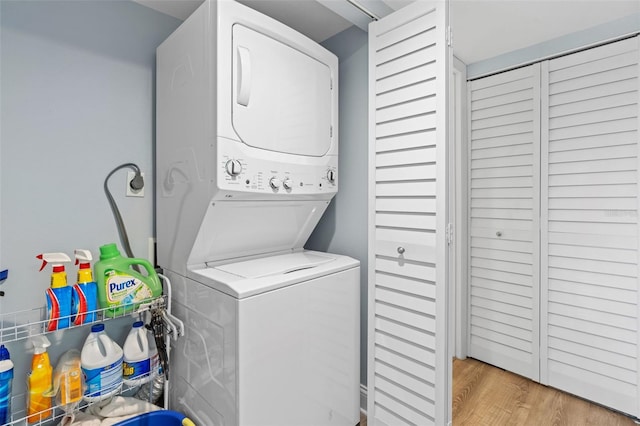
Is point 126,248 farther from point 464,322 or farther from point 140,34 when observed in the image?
point 464,322

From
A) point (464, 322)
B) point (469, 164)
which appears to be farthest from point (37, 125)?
point (464, 322)

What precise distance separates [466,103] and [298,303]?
2127 millimetres

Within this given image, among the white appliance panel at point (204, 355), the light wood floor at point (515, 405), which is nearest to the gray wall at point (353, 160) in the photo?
the light wood floor at point (515, 405)

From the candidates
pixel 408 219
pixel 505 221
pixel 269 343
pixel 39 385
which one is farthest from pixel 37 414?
pixel 505 221

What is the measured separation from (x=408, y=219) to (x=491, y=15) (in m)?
1.36

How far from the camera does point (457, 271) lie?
8.24 ft

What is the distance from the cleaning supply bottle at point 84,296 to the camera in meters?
1.28

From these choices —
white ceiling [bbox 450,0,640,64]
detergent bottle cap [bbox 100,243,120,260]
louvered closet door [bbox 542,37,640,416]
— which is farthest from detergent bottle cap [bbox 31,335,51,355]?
louvered closet door [bbox 542,37,640,416]

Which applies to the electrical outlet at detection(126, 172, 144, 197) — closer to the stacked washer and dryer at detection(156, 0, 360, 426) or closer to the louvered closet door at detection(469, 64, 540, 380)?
the stacked washer and dryer at detection(156, 0, 360, 426)

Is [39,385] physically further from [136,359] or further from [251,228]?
[251,228]

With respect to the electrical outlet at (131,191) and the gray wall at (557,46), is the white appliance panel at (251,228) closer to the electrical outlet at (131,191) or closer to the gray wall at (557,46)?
the electrical outlet at (131,191)

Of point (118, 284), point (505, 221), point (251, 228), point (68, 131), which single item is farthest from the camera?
point (505, 221)

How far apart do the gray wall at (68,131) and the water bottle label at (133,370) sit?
275mm

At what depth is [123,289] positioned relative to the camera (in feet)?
4.61
